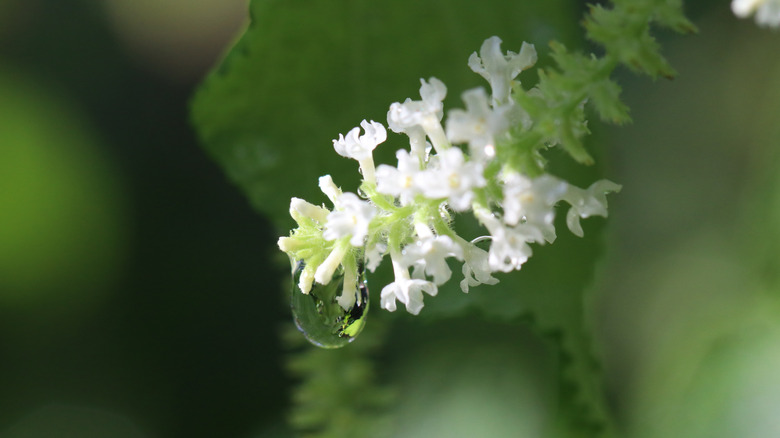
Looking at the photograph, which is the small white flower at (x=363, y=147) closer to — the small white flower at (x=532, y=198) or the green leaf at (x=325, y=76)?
the small white flower at (x=532, y=198)

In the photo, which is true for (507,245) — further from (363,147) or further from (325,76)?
(325,76)

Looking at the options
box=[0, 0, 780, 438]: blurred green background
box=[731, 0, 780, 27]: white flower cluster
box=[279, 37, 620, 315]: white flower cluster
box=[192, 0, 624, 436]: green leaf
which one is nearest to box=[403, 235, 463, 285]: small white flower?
box=[279, 37, 620, 315]: white flower cluster

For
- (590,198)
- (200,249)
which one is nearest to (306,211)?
(590,198)

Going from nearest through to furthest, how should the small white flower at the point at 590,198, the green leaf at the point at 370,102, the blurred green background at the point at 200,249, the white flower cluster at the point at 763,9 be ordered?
the white flower cluster at the point at 763,9
the small white flower at the point at 590,198
the green leaf at the point at 370,102
the blurred green background at the point at 200,249

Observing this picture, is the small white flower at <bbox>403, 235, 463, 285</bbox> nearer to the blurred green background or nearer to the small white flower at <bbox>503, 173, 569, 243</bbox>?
the small white flower at <bbox>503, 173, 569, 243</bbox>

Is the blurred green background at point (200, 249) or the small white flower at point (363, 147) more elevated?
the blurred green background at point (200, 249)

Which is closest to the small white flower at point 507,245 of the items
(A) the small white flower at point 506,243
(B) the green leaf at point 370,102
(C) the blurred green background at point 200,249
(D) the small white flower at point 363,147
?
(A) the small white flower at point 506,243

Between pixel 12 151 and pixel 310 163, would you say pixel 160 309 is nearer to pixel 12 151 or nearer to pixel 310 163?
pixel 12 151
